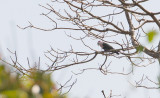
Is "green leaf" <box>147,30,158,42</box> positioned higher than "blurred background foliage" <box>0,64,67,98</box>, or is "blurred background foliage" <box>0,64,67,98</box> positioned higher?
"green leaf" <box>147,30,158,42</box>

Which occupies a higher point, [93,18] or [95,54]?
[93,18]

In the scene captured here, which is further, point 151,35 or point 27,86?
point 151,35

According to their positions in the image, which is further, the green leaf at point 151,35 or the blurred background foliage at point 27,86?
the green leaf at point 151,35

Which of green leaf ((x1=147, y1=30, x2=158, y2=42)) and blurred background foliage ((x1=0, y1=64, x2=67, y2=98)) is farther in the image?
green leaf ((x1=147, y1=30, x2=158, y2=42))

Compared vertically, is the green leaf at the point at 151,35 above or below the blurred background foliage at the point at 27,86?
above

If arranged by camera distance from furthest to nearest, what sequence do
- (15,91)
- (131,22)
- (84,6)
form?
1. (131,22)
2. (84,6)
3. (15,91)

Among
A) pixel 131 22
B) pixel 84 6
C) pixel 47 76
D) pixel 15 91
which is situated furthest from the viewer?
pixel 131 22

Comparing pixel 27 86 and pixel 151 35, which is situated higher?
pixel 151 35

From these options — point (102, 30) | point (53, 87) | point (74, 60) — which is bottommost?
point (74, 60)

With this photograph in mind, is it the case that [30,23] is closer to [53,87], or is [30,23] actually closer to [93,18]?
[93,18]

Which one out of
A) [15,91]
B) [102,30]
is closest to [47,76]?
[15,91]

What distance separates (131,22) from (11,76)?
4.93 meters

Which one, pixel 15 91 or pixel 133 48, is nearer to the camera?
pixel 15 91

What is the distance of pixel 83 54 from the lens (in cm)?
531
